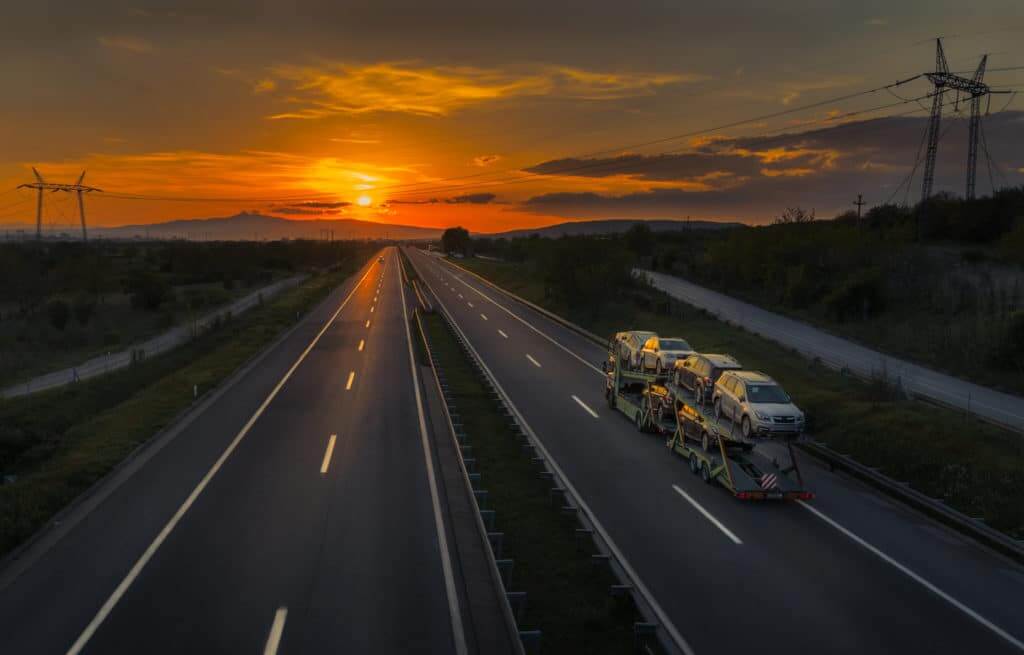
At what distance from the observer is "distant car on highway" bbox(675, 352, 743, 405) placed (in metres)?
19.7

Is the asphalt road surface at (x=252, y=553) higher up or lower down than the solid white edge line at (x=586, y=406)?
higher up

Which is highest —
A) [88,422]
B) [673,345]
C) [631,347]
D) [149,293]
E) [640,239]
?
[640,239]

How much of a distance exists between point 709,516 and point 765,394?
12.7 feet

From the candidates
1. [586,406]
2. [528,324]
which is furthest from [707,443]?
[528,324]

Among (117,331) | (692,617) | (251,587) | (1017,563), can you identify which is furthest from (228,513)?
(117,331)

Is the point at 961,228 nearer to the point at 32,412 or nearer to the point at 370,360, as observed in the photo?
the point at 370,360

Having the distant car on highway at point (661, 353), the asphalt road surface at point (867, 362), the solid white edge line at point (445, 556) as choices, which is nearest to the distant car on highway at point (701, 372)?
the distant car on highway at point (661, 353)

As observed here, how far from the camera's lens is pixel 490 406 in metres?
26.2

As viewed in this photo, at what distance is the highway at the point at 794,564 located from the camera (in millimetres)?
10562

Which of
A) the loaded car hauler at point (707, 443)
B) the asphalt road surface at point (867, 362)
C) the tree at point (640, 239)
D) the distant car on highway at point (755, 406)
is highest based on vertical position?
the tree at point (640, 239)

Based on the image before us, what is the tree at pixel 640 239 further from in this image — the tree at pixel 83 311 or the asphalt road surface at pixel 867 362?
the tree at pixel 83 311

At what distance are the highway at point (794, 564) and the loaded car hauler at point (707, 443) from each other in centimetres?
42

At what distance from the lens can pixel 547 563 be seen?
42.5 ft

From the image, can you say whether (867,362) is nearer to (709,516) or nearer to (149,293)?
(709,516)
